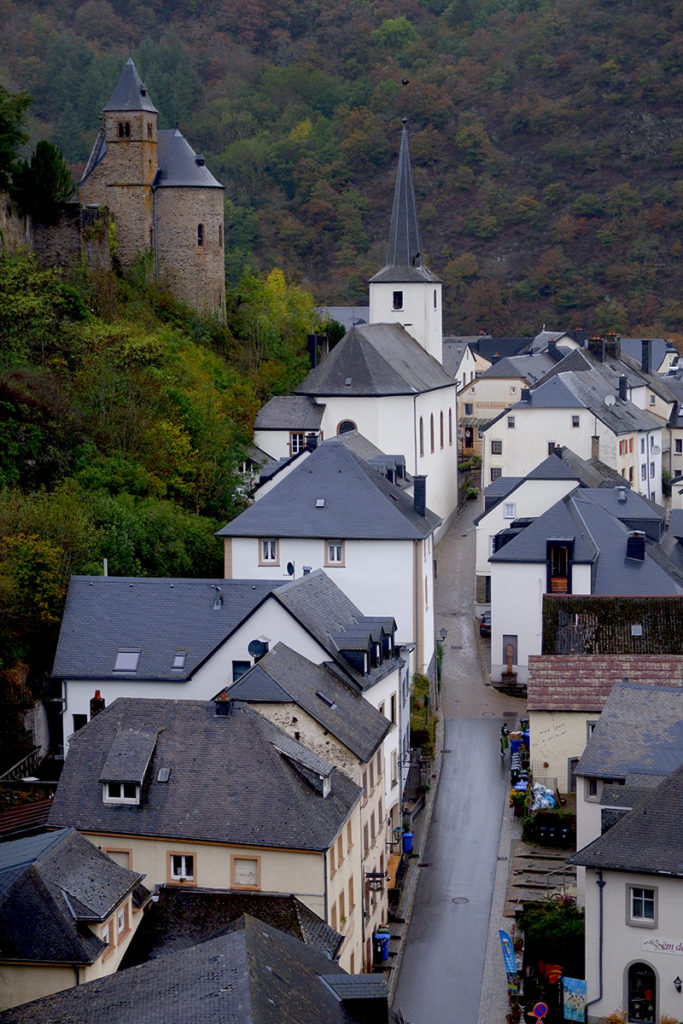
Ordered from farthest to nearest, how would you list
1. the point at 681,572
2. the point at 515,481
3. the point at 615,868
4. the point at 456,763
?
the point at 515,481 → the point at 681,572 → the point at 456,763 → the point at 615,868

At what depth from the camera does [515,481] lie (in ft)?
160

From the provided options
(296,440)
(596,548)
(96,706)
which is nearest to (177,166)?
(296,440)

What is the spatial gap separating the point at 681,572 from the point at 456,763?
27.6 ft

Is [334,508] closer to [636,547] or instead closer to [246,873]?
[636,547]

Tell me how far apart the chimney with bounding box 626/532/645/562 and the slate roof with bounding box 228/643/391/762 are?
12.2 meters

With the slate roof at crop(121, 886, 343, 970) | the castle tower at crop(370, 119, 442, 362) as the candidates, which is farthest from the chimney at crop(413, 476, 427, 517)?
the castle tower at crop(370, 119, 442, 362)

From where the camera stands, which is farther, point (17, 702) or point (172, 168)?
point (172, 168)

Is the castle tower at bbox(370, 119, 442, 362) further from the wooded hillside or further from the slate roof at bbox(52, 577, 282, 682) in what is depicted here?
the wooded hillside

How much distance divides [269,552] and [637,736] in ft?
43.4

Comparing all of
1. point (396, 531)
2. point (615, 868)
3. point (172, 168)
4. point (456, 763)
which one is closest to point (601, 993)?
point (615, 868)

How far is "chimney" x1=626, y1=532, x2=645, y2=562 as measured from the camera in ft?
124

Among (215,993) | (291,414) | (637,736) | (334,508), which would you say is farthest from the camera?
(291,414)

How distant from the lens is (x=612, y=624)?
34938 millimetres

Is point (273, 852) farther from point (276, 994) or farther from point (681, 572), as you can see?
point (681, 572)
